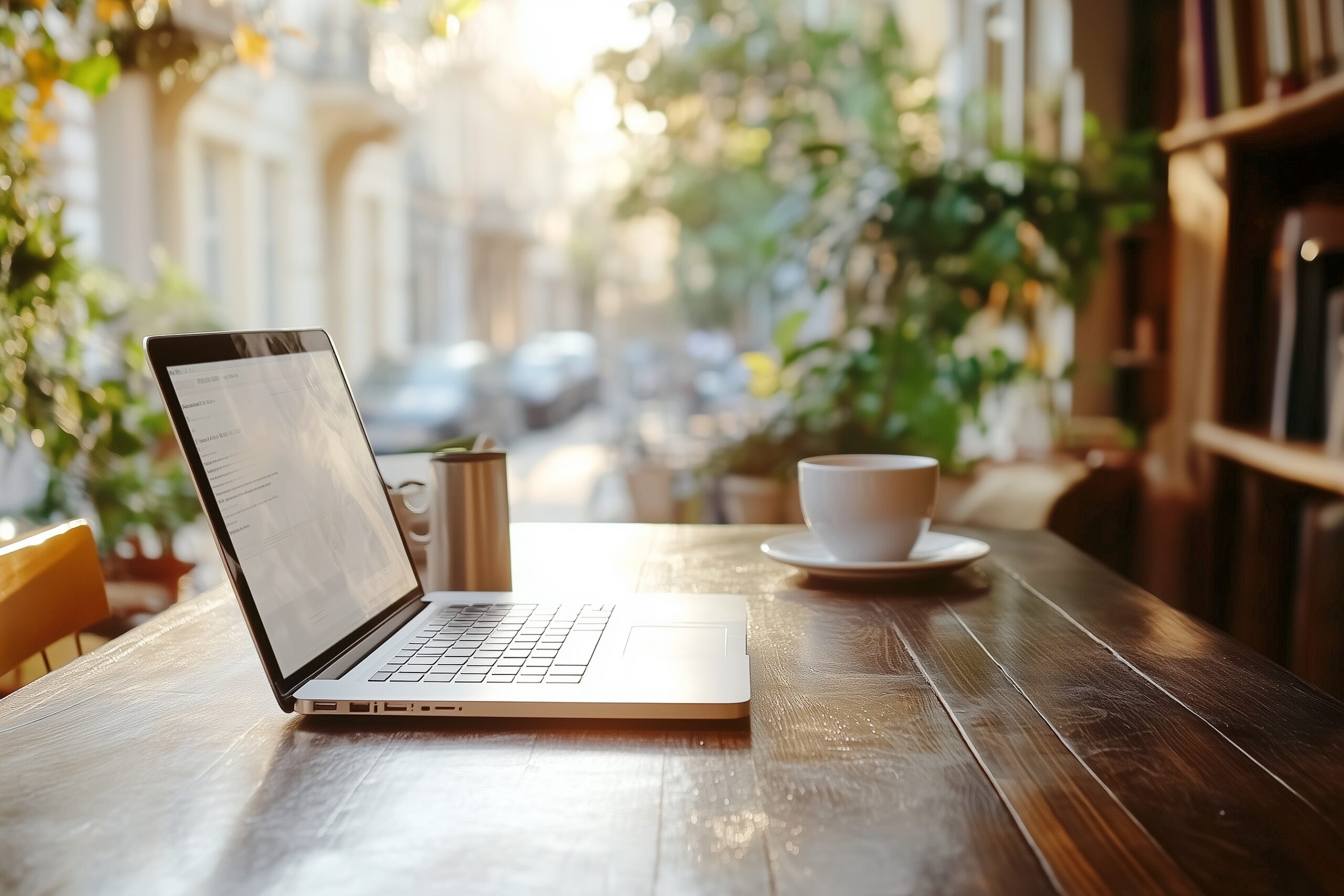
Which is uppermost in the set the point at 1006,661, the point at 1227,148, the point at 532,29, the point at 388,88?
the point at 532,29

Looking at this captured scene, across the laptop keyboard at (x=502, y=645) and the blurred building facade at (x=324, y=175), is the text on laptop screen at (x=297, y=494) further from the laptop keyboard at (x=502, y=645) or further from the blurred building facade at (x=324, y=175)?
the blurred building facade at (x=324, y=175)

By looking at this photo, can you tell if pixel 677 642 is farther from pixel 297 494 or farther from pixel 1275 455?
pixel 1275 455

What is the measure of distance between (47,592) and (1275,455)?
Answer: 172cm

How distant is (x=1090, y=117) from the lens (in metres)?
3.04

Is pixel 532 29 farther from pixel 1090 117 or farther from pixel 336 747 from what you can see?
pixel 336 747

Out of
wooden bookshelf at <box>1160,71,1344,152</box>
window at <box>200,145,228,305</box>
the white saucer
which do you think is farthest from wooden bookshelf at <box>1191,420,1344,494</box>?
window at <box>200,145,228,305</box>

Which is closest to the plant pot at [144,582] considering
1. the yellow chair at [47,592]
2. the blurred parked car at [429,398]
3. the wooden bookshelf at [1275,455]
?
the yellow chair at [47,592]

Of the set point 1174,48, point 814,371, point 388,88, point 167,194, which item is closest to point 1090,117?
point 1174,48

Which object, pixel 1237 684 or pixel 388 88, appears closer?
pixel 1237 684

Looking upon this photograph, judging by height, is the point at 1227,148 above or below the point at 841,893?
above

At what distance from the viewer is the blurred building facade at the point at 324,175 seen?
7.56 meters

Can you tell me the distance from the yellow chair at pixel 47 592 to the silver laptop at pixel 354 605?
1.13 feet

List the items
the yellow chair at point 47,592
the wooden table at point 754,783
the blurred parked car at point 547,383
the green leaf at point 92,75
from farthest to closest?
the blurred parked car at point 547,383, the green leaf at point 92,75, the yellow chair at point 47,592, the wooden table at point 754,783

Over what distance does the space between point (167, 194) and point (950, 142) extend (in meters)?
5.78
